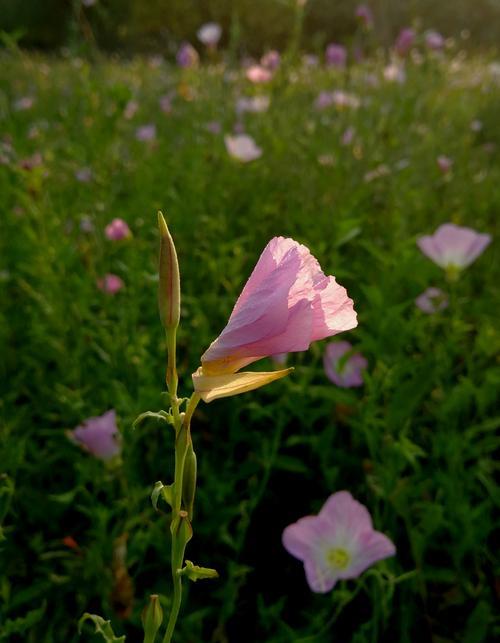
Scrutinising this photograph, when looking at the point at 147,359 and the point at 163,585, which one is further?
the point at 147,359

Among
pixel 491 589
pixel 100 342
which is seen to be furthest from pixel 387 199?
pixel 491 589

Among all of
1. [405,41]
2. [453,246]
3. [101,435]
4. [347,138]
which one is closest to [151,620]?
[101,435]

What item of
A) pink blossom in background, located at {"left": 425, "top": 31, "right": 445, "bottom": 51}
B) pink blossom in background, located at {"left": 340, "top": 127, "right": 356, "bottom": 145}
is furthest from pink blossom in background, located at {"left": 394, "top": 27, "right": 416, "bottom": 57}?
pink blossom in background, located at {"left": 340, "top": 127, "right": 356, "bottom": 145}

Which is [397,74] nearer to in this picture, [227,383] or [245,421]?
[245,421]

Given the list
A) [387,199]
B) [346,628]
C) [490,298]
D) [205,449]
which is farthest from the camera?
[387,199]

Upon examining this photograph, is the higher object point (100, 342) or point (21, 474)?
point (100, 342)

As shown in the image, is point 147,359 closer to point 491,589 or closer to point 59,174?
point 491,589

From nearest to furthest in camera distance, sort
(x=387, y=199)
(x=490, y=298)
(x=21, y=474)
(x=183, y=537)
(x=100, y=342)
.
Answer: (x=183, y=537) → (x=21, y=474) → (x=100, y=342) → (x=490, y=298) → (x=387, y=199)
